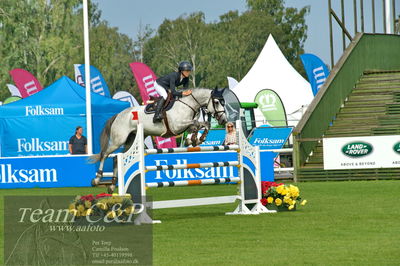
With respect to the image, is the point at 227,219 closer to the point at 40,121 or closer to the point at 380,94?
the point at 380,94

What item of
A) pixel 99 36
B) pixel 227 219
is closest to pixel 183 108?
pixel 227 219

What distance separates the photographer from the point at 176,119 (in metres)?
16.6

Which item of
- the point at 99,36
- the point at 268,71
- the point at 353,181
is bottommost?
the point at 353,181

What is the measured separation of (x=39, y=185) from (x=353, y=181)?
8537 mm

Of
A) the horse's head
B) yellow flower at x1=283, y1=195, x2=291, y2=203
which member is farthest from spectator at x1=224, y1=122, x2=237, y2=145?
yellow flower at x1=283, y1=195, x2=291, y2=203

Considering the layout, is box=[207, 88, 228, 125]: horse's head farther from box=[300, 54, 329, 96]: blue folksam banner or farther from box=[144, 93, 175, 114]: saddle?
box=[300, 54, 329, 96]: blue folksam banner

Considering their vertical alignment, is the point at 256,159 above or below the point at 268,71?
below

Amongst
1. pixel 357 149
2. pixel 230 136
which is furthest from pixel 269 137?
pixel 230 136

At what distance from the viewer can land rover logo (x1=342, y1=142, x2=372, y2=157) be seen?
23891mm

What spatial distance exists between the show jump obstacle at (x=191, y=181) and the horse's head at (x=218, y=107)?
1036mm

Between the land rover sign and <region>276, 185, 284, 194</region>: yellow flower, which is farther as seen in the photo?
the land rover sign

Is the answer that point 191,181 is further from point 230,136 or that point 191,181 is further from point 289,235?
point 230,136

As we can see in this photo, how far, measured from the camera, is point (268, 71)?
49125 mm

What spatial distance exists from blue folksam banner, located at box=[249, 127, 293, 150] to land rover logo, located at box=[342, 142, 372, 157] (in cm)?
590
